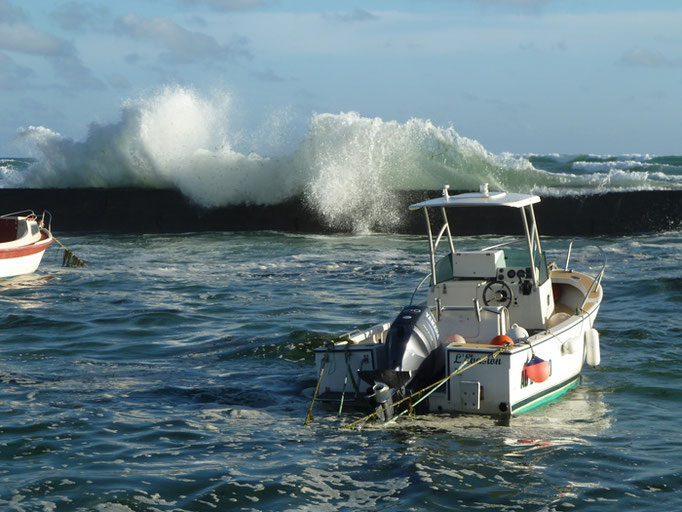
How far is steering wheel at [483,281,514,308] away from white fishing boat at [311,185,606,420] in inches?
0.5

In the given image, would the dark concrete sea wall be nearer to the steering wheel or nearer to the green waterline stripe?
the steering wheel

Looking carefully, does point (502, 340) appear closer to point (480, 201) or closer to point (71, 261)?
point (480, 201)

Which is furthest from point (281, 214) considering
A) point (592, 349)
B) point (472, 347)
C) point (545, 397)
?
point (472, 347)

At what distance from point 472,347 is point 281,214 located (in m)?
22.5

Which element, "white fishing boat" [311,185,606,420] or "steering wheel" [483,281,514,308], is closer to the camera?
"white fishing boat" [311,185,606,420]

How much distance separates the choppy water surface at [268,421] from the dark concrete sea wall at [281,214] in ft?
33.2

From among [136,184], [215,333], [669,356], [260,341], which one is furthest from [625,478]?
[136,184]

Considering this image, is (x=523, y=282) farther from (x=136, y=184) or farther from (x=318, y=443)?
(x=136, y=184)

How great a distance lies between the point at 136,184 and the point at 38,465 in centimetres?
2902

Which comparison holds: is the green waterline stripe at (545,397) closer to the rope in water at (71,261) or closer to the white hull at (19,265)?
the white hull at (19,265)

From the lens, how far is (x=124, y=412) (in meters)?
9.67

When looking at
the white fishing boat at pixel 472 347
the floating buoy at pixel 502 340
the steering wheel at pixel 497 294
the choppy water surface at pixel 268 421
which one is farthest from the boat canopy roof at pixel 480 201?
the choppy water surface at pixel 268 421

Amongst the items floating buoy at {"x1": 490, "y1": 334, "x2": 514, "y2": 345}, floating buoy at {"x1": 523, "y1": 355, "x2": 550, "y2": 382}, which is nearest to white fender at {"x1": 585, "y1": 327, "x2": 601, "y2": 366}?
floating buoy at {"x1": 523, "y1": 355, "x2": 550, "y2": 382}

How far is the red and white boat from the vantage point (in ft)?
65.2
